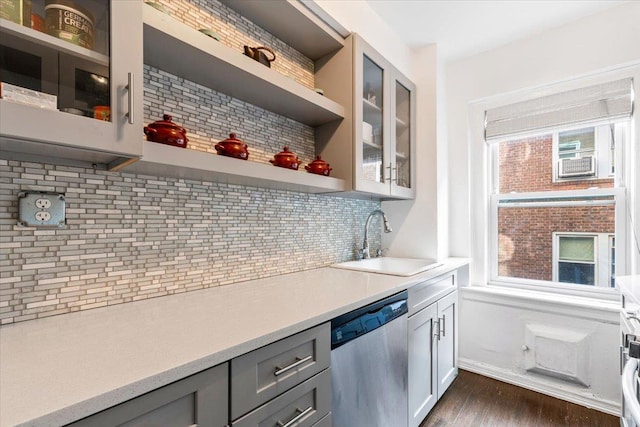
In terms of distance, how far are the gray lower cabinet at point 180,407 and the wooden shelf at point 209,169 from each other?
634mm

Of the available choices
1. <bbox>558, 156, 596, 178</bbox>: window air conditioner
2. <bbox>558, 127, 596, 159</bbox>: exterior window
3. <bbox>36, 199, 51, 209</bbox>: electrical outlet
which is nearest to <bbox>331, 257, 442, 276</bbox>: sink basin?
<bbox>558, 156, 596, 178</bbox>: window air conditioner

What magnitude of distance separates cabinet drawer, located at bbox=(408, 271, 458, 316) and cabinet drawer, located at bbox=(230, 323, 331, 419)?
2.36ft

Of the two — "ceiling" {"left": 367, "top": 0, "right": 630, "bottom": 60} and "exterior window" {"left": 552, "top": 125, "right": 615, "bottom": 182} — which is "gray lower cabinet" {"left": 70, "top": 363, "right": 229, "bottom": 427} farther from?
"exterior window" {"left": 552, "top": 125, "right": 615, "bottom": 182}

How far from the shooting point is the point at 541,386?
2105 millimetres

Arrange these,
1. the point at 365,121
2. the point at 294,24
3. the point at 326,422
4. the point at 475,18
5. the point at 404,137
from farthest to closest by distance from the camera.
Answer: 1. the point at 404,137
2. the point at 475,18
3. the point at 365,121
4. the point at 294,24
5. the point at 326,422

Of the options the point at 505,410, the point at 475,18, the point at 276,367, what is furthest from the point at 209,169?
the point at 505,410

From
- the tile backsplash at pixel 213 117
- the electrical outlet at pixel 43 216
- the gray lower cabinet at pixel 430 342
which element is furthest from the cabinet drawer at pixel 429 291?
the electrical outlet at pixel 43 216

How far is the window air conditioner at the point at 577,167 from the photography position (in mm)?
2111

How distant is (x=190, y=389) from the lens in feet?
2.08

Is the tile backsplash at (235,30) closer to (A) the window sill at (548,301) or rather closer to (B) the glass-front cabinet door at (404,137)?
(B) the glass-front cabinet door at (404,137)

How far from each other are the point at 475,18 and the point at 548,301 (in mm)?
2065

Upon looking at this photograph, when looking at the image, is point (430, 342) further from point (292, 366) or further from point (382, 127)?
point (382, 127)

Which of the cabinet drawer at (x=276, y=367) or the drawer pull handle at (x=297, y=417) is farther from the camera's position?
the drawer pull handle at (x=297, y=417)

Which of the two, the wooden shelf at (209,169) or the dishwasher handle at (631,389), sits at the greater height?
the wooden shelf at (209,169)
